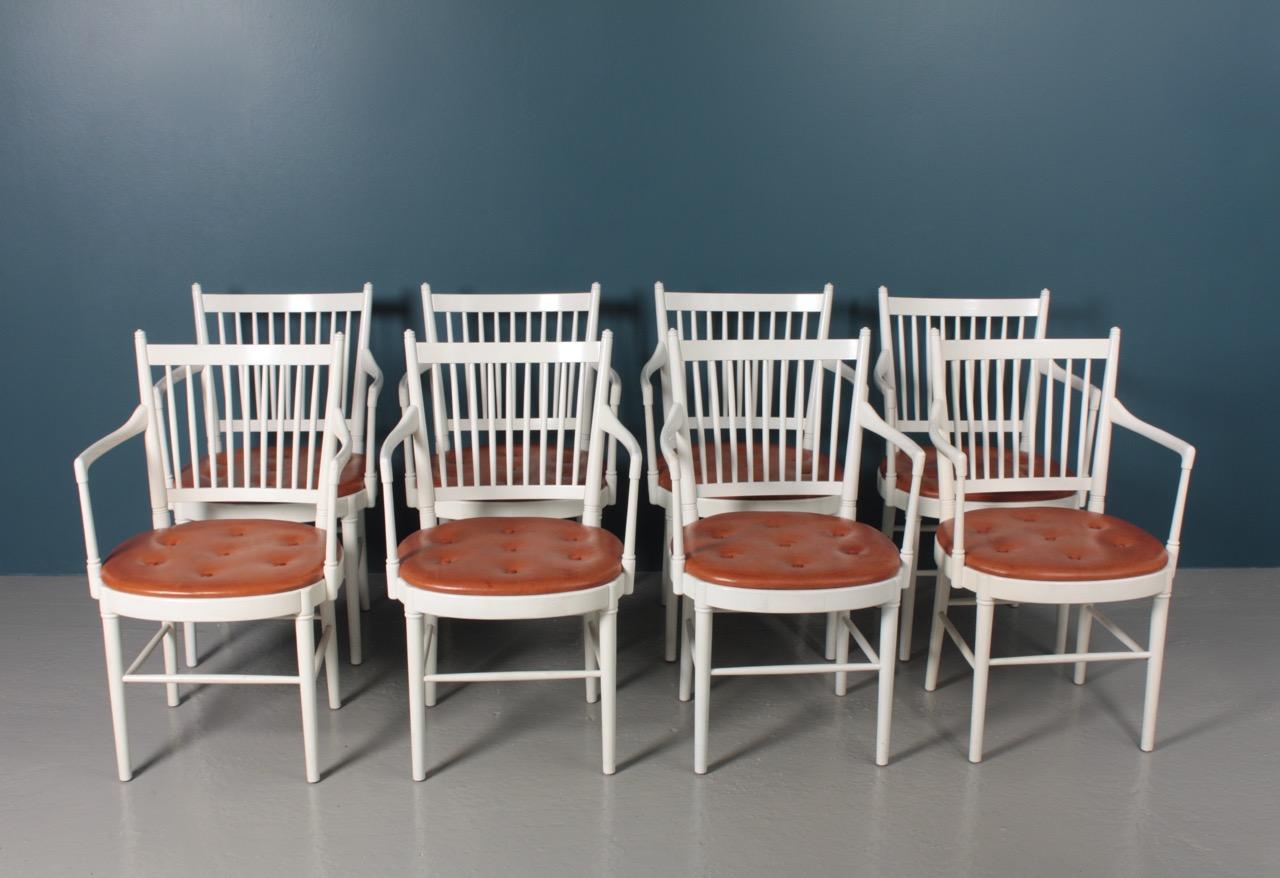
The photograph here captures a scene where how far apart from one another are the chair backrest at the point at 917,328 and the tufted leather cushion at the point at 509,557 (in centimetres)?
128

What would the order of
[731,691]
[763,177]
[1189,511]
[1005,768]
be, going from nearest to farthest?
[1005,768], [731,691], [763,177], [1189,511]

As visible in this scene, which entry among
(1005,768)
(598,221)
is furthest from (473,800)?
(598,221)

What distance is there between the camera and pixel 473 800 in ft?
8.32

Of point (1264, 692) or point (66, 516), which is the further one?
point (66, 516)

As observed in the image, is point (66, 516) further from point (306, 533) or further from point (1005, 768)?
point (1005, 768)

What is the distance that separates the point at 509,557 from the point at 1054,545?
4.50ft

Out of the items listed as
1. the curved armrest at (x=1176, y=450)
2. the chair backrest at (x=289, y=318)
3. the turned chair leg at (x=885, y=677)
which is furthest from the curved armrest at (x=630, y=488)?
the curved armrest at (x=1176, y=450)

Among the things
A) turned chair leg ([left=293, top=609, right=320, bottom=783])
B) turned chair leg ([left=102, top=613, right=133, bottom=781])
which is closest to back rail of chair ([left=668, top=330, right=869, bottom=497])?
turned chair leg ([left=293, top=609, right=320, bottom=783])

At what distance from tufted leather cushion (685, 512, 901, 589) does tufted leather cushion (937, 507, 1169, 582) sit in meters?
0.24

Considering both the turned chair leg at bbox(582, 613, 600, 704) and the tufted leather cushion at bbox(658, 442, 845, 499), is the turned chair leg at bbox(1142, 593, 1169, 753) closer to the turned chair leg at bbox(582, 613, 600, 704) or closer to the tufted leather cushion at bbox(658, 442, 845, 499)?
the tufted leather cushion at bbox(658, 442, 845, 499)

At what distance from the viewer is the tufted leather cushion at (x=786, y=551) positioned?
252 cm

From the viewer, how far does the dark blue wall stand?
356 cm

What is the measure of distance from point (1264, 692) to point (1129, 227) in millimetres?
1613

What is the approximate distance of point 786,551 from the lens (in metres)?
2.67
